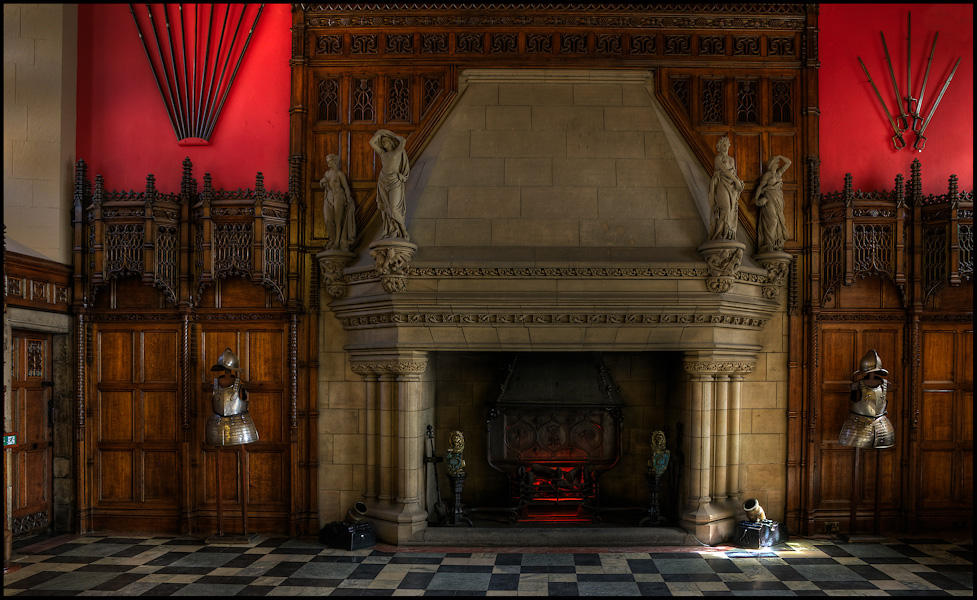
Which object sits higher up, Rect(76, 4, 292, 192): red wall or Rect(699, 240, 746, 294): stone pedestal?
Rect(76, 4, 292, 192): red wall

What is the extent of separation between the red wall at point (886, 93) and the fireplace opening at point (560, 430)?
3236 millimetres

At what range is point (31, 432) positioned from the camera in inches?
292

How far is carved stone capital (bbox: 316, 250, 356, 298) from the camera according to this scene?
738 cm

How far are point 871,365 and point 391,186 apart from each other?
5.42 metres

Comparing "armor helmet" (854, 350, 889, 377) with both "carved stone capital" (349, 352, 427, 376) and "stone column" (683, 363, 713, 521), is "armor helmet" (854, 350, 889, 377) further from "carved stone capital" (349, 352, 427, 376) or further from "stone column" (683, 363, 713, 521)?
"carved stone capital" (349, 352, 427, 376)

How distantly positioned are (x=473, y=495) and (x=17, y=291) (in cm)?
554

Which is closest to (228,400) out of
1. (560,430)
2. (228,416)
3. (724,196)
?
(228,416)

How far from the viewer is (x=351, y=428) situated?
7.72 metres

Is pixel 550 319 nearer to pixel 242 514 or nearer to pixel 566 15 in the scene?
pixel 566 15

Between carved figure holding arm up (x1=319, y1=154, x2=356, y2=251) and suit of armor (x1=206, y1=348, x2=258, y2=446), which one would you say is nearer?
suit of armor (x1=206, y1=348, x2=258, y2=446)

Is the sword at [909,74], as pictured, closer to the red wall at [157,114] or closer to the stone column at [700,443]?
the stone column at [700,443]

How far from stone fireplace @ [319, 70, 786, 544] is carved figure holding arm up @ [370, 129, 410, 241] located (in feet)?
1.20

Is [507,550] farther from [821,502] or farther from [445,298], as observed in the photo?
[821,502]

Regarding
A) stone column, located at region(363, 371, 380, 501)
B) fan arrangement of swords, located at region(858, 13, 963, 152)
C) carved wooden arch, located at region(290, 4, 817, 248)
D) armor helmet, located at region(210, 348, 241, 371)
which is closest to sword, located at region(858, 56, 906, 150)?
fan arrangement of swords, located at region(858, 13, 963, 152)
